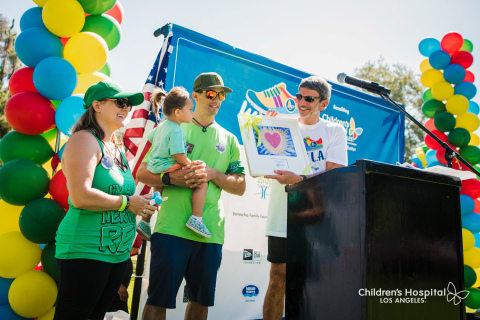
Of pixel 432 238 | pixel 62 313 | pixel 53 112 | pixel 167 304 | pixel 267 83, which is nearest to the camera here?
pixel 432 238

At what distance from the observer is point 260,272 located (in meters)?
3.91

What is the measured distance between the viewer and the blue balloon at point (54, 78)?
9.14 feet

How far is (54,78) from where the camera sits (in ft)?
9.16

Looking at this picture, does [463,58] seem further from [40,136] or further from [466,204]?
[40,136]

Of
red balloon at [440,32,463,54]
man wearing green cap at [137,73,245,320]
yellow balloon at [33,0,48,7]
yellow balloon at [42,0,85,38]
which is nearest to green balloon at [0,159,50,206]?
man wearing green cap at [137,73,245,320]

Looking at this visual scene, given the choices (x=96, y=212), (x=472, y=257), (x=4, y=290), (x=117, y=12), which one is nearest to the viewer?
(x=96, y=212)

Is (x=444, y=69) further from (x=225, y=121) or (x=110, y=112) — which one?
(x=110, y=112)

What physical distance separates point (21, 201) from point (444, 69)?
5573mm

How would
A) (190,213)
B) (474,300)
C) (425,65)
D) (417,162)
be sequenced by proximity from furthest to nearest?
(417,162)
(425,65)
(474,300)
(190,213)

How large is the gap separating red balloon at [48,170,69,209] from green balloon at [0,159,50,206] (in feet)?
0.25

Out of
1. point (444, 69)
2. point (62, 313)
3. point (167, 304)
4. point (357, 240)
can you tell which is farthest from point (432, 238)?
point (444, 69)

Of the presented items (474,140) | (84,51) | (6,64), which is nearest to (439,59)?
(474,140)

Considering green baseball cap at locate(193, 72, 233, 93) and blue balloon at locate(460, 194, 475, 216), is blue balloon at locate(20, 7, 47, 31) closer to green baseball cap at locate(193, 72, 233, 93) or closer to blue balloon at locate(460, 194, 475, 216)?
green baseball cap at locate(193, 72, 233, 93)

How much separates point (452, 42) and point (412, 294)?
4911mm
